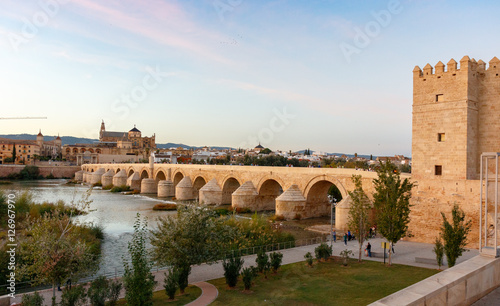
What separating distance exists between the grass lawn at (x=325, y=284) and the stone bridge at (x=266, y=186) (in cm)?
843

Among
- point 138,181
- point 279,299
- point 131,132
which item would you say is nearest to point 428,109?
point 279,299

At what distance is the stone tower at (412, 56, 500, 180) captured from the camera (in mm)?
15195

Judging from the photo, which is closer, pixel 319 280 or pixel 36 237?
pixel 36 237

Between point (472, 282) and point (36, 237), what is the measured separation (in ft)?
30.8

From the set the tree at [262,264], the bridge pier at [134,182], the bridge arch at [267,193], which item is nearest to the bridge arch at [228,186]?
the bridge arch at [267,193]

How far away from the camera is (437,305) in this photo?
4.46 meters

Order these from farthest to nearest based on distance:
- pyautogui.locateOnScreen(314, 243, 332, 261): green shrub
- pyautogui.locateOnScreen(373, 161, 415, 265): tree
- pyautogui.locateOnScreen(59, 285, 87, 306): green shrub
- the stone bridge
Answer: the stone bridge < pyautogui.locateOnScreen(314, 243, 332, 261): green shrub < pyautogui.locateOnScreen(373, 161, 415, 265): tree < pyautogui.locateOnScreen(59, 285, 87, 306): green shrub

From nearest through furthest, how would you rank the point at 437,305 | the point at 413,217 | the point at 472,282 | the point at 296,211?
1. the point at 437,305
2. the point at 472,282
3. the point at 413,217
4. the point at 296,211


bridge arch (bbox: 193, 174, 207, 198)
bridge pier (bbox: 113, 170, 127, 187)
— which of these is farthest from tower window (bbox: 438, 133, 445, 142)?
bridge pier (bbox: 113, 170, 127, 187)

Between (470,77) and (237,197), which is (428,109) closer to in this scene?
(470,77)

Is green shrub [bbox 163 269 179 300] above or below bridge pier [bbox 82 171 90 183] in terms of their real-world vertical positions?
above

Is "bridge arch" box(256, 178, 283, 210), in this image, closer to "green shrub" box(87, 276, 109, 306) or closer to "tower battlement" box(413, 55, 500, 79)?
"tower battlement" box(413, 55, 500, 79)

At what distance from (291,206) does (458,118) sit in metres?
12.4

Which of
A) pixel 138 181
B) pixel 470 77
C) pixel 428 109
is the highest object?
pixel 470 77
